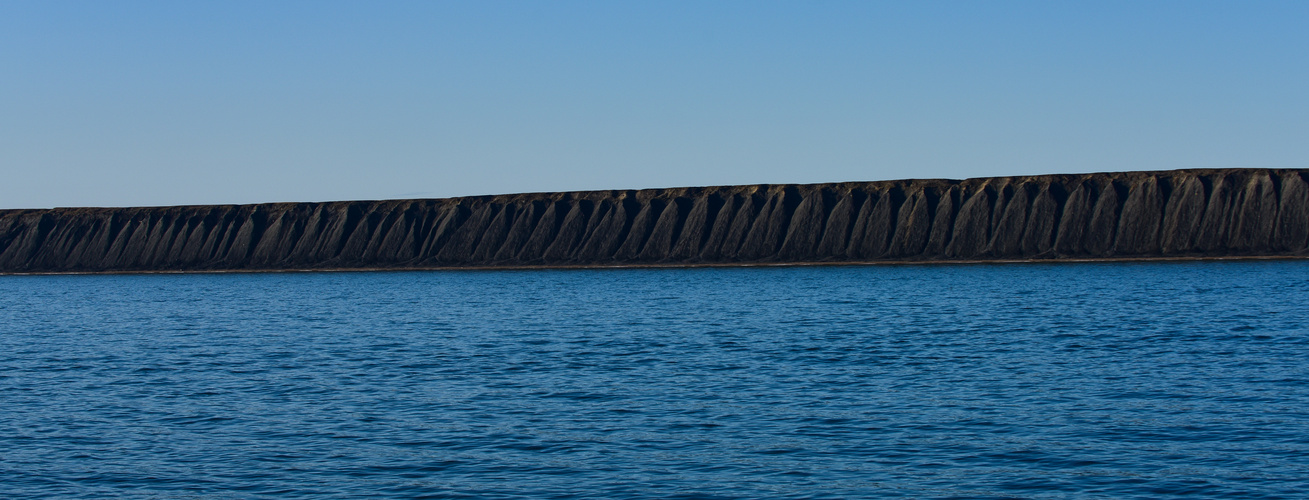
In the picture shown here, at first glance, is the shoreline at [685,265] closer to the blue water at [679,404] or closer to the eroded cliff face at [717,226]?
the eroded cliff face at [717,226]

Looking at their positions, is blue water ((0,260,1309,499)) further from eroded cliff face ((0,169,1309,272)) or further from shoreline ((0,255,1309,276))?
eroded cliff face ((0,169,1309,272))

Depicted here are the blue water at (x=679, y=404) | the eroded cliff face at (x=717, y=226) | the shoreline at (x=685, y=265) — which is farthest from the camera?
the eroded cliff face at (x=717, y=226)

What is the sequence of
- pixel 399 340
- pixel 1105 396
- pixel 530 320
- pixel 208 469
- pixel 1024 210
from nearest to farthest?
pixel 208 469 → pixel 1105 396 → pixel 399 340 → pixel 530 320 → pixel 1024 210

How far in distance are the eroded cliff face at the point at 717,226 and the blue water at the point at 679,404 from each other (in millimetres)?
48038

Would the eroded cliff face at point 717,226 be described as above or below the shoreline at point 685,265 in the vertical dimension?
above

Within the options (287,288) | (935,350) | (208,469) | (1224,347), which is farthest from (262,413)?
(287,288)

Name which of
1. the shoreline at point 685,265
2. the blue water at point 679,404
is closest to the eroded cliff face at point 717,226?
the shoreline at point 685,265

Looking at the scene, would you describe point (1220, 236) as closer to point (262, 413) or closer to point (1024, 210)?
point (1024, 210)

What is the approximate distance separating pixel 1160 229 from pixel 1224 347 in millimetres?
65014

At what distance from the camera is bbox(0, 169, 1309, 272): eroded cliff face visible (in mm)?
86812

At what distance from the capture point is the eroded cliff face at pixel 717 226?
86.8m

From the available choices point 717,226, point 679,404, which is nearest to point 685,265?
point 717,226

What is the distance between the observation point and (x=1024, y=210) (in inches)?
3605

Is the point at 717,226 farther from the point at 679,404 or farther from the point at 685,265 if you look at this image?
the point at 679,404
